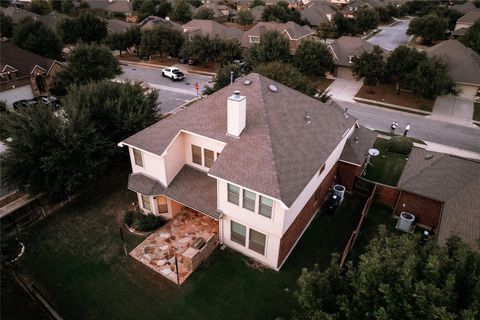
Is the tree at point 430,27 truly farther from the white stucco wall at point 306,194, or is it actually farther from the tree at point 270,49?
the white stucco wall at point 306,194

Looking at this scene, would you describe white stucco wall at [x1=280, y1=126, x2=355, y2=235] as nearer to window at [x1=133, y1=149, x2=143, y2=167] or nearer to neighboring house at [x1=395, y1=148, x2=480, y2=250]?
neighboring house at [x1=395, y1=148, x2=480, y2=250]

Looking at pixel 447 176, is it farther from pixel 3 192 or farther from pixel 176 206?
pixel 3 192

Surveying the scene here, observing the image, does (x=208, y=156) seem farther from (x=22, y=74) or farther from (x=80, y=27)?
(x=80, y=27)

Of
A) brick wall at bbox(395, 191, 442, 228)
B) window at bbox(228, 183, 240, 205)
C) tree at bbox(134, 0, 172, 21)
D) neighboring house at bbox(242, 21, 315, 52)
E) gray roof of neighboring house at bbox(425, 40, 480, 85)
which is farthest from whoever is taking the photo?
tree at bbox(134, 0, 172, 21)

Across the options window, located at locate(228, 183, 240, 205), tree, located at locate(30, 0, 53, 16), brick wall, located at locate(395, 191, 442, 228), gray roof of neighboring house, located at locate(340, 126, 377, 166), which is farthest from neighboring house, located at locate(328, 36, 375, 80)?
tree, located at locate(30, 0, 53, 16)

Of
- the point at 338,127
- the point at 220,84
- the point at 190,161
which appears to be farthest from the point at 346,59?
the point at 190,161

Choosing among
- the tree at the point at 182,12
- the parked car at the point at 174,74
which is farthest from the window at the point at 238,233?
the tree at the point at 182,12

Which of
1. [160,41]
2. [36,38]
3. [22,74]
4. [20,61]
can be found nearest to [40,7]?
[36,38]
